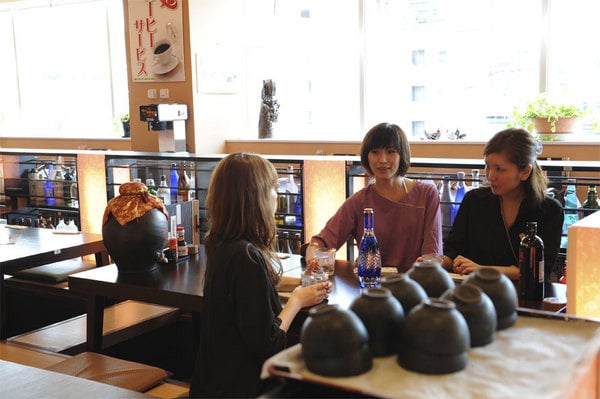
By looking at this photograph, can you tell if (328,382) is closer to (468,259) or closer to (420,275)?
(420,275)

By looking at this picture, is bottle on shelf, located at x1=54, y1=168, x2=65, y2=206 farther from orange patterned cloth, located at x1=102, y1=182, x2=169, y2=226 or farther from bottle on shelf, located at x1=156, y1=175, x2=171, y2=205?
orange patterned cloth, located at x1=102, y1=182, x2=169, y2=226

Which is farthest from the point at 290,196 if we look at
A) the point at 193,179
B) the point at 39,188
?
the point at 39,188

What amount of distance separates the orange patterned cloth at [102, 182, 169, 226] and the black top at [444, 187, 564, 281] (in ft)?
4.91

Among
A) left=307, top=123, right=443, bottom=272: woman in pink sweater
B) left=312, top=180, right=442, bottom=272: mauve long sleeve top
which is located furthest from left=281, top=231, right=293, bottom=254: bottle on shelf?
left=312, top=180, right=442, bottom=272: mauve long sleeve top

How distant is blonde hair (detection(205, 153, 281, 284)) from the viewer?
2.19 m

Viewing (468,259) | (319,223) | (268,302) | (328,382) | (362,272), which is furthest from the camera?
(319,223)

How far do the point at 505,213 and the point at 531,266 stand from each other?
528 mm

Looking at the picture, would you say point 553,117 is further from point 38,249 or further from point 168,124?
point 38,249

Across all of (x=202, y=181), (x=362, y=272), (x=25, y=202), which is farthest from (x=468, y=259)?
(x=25, y=202)

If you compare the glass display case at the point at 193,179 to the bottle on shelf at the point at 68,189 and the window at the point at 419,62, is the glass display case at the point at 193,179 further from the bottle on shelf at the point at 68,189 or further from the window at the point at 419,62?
the window at the point at 419,62

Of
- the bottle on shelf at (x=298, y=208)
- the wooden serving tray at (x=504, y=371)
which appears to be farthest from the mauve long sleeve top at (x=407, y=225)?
the wooden serving tray at (x=504, y=371)

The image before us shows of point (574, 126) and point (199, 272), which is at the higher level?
point (574, 126)

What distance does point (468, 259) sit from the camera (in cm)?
294

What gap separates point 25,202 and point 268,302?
4882 mm
